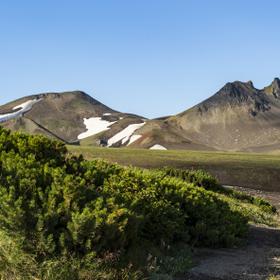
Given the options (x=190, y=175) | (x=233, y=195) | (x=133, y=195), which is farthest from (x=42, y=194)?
(x=233, y=195)

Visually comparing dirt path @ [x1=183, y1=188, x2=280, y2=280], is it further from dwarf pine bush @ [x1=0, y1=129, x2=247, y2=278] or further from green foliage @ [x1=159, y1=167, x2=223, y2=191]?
green foliage @ [x1=159, y1=167, x2=223, y2=191]

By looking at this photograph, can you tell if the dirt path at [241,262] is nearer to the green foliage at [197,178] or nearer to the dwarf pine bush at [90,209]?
the dwarf pine bush at [90,209]

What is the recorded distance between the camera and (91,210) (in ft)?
31.1

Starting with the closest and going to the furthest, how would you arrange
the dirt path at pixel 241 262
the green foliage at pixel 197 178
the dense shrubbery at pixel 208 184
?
the dirt path at pixel 241 262, the dense shrubbery at pixel 208 184, the green foliage at pixel 197 178

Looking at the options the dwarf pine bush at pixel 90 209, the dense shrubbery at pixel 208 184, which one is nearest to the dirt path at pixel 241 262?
the dwarf pine bush at pixel 90 209

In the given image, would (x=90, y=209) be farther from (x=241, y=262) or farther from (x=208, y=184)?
(x=208, y=184)

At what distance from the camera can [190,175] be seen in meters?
28.2

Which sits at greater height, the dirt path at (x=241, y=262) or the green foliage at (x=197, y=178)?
the green foliage at (x=197, y=178)

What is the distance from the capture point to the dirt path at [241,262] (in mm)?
9924

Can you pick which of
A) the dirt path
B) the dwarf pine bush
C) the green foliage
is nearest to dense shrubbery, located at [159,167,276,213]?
the green foliage

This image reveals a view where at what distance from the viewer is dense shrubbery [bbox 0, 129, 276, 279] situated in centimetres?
896

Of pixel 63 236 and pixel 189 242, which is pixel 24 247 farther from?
pixel 189 242

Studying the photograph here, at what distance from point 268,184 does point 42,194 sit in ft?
148

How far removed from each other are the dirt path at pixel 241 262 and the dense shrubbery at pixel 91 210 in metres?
0.55
